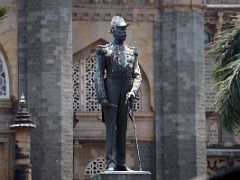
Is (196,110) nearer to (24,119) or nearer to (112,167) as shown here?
(24,119)

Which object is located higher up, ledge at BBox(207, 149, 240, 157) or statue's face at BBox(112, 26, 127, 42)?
statue's face at BBox(112, 26, 127, 42)

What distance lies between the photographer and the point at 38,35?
29875 millimetres

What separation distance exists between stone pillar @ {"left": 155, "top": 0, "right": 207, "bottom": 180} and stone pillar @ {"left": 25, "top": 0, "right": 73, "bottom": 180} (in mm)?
3157

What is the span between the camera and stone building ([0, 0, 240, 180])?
1157 inches

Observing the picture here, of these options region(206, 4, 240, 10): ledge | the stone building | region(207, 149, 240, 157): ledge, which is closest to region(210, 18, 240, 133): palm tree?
the stone building

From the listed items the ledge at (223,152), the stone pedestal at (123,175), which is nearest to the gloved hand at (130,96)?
the stone pedestal at (123,175)

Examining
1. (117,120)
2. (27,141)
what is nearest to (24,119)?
(27,141)

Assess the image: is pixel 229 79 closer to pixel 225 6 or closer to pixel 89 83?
pixel 89 83

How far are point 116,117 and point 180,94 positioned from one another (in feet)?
51.8

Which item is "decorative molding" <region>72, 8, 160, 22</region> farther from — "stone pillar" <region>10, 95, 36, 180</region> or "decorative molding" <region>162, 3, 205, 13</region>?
"stone pillar" <region>10, 95, 36, 180</region>

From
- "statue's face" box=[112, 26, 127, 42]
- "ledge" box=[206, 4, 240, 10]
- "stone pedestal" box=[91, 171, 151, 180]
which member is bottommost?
"stone pedestal" box=[91, 171, 151, 180]

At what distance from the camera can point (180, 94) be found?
30.8 metres

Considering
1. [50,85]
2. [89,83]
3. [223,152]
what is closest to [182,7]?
[89,83]

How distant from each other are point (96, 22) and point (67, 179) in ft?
17.7
